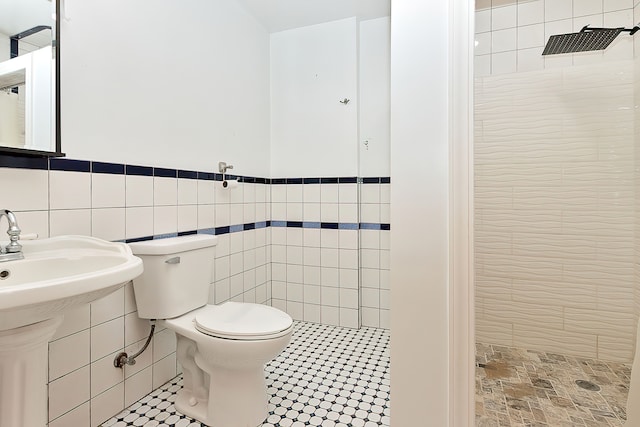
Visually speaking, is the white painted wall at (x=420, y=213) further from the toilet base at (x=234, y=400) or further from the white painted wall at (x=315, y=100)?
the white painted wall at (x=315, y=100)

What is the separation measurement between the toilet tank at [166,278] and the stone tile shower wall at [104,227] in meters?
0.09

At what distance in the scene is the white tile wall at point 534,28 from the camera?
1977 mm

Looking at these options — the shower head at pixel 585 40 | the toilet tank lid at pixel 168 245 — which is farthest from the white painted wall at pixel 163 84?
the shower head at pixel 585 40

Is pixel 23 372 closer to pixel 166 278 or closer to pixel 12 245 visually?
pixel 12 245

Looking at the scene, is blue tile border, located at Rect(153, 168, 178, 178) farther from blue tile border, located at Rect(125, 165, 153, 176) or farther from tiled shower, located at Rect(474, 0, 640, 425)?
tiled shower, located at Rect(474, 0, 640, 425)

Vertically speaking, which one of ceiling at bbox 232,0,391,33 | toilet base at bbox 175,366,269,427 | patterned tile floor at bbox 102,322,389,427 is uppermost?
ceiling at bbox 232,0,391,33

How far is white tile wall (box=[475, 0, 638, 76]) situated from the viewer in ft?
6.48

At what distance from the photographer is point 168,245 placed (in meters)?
1.50

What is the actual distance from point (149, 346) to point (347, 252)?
1.41 m

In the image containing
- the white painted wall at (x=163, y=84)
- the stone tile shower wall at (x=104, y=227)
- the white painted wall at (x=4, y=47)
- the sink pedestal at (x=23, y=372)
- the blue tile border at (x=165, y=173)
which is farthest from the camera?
the blue tile border at (x=165, y=173)

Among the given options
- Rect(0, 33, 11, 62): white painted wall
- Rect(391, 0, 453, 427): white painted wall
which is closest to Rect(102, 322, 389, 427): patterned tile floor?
Rect(391, 0, 453, 427): white painted wall

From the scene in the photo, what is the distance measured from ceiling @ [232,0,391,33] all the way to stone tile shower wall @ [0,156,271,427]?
1.28 metres

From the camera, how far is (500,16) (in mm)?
2174

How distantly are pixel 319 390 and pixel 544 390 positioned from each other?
1100 millimetres
